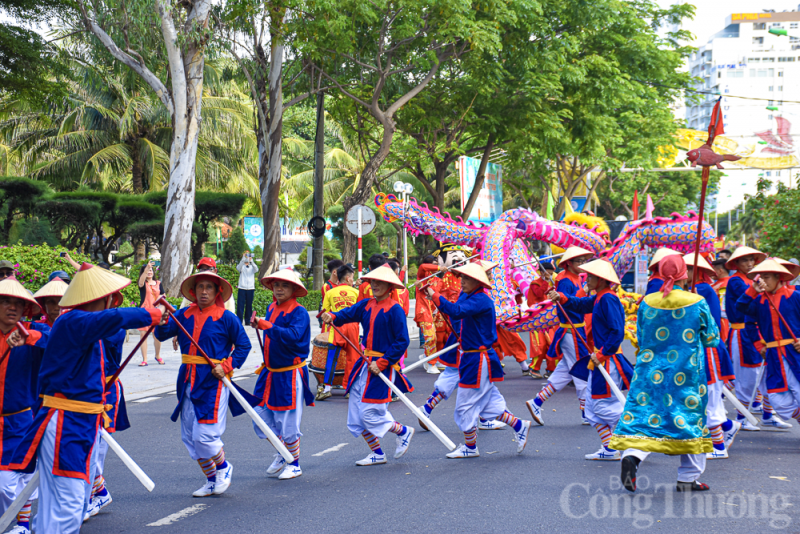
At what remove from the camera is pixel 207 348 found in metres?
5.78

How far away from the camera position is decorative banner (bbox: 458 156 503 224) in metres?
22.1

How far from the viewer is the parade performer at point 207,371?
18.5 ft

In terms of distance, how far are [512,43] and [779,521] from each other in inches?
637

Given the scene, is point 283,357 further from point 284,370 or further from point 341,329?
point 341,329

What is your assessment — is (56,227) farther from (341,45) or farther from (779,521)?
(779,521)

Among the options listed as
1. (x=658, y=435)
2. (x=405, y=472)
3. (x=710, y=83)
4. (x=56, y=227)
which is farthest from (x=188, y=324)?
(x=710, y=83)

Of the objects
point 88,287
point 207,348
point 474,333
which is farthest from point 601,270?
point 88,287

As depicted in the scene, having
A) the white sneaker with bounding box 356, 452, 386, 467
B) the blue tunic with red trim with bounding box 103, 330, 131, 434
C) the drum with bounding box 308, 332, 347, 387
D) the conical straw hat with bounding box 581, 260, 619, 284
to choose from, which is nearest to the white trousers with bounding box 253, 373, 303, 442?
the white sneaker with bounding box 356, 452, 386, 467

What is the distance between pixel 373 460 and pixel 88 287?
10.2 ft

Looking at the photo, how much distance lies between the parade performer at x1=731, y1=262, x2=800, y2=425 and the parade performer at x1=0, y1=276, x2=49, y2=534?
240 inches

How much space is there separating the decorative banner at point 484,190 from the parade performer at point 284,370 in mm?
15741

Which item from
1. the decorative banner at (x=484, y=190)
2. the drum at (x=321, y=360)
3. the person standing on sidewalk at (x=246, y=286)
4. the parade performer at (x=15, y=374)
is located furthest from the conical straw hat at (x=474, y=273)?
the decorative banner at (x=484, y=190)

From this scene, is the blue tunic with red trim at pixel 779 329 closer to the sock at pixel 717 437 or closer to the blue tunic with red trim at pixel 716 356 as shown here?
the blue tunic with red trim at pixel 716 356

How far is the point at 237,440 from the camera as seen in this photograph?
25.4 feet
